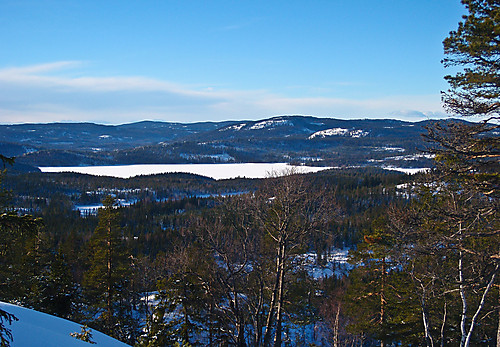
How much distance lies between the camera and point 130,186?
165375 millimetres

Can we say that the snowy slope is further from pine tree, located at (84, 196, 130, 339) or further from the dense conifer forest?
pine tree, located at (84, 196, 130, 339)

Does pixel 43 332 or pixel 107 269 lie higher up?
pixel 43 332

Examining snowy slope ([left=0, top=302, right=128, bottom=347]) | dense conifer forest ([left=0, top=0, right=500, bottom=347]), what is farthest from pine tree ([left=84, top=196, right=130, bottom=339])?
snowy slope ([left=0, top=302, right=128, bottom=347])

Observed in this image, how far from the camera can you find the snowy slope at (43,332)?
8.38 metres

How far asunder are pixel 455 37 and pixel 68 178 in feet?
608

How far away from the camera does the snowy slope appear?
838 cm

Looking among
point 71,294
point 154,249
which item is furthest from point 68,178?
point 71,294

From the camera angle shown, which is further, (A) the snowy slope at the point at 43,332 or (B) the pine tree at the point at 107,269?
(B) the pine tree at the point at 107,269

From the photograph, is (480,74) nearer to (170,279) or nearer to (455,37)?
(455,37)

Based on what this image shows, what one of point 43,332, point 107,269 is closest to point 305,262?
point 43,332

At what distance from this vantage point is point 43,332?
9133 millimetres

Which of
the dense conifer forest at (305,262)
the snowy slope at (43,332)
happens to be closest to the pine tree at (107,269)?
the dense conifer forest at (305,262)

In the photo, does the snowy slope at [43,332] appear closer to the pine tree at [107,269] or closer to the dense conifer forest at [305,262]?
the dense conifer forest at [305,262]

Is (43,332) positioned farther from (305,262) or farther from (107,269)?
(107,269)
